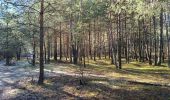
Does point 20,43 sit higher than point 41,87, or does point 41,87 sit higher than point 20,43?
point 20,43

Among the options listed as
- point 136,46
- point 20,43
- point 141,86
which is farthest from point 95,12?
point 141,86

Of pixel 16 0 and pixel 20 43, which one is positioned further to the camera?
pixel 20 43

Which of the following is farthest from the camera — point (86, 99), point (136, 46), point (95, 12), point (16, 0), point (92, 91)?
point (136, 46)

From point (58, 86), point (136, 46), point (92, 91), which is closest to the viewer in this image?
point (92, 91)

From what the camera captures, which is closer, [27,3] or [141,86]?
[141,86]

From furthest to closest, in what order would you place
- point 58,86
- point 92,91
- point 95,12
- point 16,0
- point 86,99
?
point 95,12
point 16,0
point 58,86
point 92,91
point 86,99

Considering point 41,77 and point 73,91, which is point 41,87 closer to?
point 41,77

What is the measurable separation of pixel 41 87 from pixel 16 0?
6.66 metres

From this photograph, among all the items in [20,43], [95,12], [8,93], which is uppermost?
[95,12]

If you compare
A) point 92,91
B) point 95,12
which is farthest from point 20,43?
point 92,91

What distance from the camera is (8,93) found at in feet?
69.6

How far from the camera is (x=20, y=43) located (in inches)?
1992

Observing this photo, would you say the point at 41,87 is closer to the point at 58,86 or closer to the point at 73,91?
the point at 58,86

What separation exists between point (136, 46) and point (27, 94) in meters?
46.2
